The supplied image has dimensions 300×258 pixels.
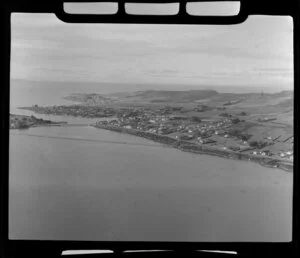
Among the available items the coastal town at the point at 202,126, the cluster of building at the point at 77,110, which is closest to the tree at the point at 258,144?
the coastal town at the point at 202,126

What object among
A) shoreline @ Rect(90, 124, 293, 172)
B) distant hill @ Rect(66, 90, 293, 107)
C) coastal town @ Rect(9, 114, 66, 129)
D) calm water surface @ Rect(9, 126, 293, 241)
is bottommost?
calm water surface @ Rect(9, 126, 293, 241)

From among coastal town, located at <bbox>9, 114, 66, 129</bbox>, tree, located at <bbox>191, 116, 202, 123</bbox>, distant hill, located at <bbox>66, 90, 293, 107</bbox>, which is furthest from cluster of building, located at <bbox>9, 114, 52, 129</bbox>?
tree, located at <bbox>191, 116, 202, 123</bbox>

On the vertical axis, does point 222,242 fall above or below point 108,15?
below

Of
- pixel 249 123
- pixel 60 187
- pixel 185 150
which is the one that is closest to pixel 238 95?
pixel 249 123

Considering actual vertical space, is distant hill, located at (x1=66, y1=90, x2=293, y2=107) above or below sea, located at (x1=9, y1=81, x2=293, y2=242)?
above

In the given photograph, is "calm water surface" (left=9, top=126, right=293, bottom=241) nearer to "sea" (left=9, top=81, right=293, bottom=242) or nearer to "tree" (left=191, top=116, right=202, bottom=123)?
"sea" (left=9, top=81, right=293, bottom=242)

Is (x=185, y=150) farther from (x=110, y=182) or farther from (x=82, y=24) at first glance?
(x=82, y=24)
